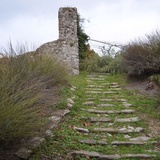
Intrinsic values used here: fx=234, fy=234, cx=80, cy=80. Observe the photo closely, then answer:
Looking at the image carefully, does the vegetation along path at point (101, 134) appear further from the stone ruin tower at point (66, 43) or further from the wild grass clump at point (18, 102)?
the stone ruin tower at point (66, 43)

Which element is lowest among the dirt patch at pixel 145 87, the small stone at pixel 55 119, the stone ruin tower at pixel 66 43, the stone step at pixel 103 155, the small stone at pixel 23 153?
the stone step at pixel 103 155

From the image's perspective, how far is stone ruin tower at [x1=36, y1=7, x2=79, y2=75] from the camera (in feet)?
29.7

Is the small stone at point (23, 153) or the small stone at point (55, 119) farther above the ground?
the small stone at point (55, 119)

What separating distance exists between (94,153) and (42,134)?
72 cm

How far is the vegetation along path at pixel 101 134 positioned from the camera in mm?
2818

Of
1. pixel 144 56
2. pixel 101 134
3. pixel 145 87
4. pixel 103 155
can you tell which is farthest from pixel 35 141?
pixel 144 56

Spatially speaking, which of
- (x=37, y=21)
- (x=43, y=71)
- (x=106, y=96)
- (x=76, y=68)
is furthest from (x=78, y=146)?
(x=76, y=68)

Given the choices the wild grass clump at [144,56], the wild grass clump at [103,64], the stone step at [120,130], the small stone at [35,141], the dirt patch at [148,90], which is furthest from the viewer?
the wild grass clump at [103,64]

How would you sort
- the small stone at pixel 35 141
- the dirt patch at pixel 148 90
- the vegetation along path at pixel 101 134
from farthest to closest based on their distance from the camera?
1. the dirt patch at pixel 148 90
2. the vegetation along path at pixel 101 134
3. the small stone at pixel 35 141

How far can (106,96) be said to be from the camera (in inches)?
227

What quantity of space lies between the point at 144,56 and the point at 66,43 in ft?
11.7

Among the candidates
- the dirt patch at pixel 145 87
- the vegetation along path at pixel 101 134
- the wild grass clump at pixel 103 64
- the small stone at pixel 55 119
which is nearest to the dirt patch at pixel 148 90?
the dirt patch at pixel 145 87

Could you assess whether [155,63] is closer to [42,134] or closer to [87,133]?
[87,133]

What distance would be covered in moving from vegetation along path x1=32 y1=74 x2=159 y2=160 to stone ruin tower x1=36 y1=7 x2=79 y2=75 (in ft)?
12.7
